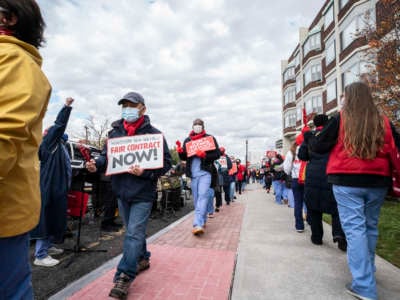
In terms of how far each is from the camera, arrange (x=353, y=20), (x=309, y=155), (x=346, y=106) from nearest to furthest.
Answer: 1. (x=346, y=106)
2. (x=309, y=155)
3. (x=353, y=20)

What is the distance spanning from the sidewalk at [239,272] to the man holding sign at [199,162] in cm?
54

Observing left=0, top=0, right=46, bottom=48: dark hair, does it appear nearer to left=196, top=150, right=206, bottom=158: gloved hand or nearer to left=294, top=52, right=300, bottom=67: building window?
left=196, top=150, right=206, bottom=158: gloved hand

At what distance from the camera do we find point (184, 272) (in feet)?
10.5

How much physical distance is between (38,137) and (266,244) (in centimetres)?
404

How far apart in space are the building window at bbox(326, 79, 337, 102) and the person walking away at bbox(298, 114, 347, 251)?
2111 centimetres

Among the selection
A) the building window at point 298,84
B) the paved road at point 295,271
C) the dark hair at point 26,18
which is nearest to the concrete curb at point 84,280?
the paved road at point 295,271

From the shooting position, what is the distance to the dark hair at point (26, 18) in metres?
1.22

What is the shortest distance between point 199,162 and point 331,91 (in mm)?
22258

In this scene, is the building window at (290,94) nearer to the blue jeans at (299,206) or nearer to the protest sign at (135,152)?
the blue jeans at (299,206)

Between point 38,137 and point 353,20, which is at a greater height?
point 353,20

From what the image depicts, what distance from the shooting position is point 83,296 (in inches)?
102

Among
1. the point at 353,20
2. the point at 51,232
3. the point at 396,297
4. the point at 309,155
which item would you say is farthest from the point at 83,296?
the point at 353,20

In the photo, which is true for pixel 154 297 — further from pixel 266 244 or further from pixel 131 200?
pixel 266 244

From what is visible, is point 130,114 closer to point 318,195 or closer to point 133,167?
point 133,167
